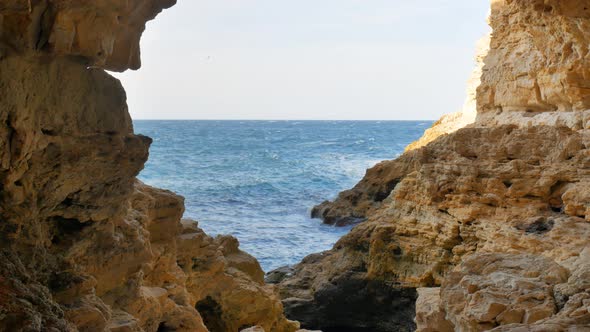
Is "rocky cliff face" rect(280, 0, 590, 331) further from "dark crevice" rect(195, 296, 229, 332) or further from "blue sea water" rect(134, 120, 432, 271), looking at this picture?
"blue sea water" rect(134, 120, 432, 271)

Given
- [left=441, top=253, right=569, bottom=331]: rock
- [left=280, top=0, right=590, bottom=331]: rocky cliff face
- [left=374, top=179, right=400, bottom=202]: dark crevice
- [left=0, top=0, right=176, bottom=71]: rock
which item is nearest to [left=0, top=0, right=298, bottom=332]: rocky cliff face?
[left=0, top=0, right=176, bottom=71]: rock

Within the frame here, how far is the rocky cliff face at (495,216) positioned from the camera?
15.5ft

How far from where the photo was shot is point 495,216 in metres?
9.52

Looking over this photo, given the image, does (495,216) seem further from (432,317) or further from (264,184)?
(264,184)

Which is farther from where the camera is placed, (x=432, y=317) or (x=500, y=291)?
(x=432, y=317)

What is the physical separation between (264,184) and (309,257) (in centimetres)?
2027

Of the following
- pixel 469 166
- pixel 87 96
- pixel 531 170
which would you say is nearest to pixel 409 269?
pixel 469 166

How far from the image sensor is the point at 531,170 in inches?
367

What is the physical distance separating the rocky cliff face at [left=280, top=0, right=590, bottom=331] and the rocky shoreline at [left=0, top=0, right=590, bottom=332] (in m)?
0.03

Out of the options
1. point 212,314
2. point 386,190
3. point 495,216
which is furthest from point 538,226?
point 386,190

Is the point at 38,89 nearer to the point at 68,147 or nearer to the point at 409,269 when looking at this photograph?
the point at 68,147

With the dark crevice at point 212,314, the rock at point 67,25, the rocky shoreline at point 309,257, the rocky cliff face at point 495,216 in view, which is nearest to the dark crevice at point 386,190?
the rocky shoreline at point 309,257

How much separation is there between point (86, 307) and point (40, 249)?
20.0 inches

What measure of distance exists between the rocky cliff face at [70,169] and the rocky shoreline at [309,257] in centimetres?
1
